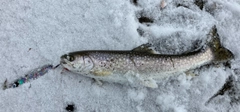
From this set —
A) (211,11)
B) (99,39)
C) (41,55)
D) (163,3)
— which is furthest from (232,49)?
(41,55)

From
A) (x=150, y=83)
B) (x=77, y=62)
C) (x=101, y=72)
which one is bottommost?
(x=150, y=83)

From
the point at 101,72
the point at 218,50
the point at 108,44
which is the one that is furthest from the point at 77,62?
the point at 218,50

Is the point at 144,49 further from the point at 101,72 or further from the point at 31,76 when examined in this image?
the point at 31,76

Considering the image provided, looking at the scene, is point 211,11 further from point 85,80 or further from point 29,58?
point 29,58

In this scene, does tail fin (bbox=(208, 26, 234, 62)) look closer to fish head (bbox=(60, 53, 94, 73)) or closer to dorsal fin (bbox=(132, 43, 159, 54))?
dorsal fin (bbox=(132, 43, 159, 54))

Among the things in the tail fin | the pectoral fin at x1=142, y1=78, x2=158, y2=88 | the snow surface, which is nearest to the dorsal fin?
the snow surface

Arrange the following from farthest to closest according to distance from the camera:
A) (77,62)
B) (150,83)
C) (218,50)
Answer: (218,50), (150,83), (77,62)

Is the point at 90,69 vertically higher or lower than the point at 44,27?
lower
